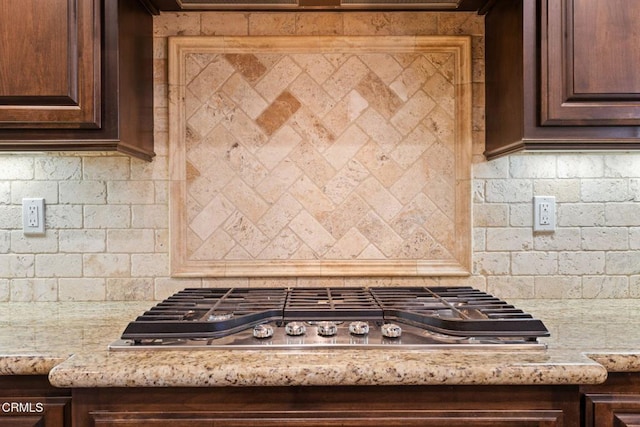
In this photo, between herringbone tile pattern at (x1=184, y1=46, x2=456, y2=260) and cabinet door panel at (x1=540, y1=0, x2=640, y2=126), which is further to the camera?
herringbone tile pattern at (x1=184, y1=46, x2=456, y2=260)

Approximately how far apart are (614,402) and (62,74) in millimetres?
1670

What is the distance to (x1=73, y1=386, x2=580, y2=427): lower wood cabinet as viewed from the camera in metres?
1.05

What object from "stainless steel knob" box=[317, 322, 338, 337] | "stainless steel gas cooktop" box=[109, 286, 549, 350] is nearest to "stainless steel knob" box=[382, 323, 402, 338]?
"stainless steel gas cooktop" box=[109, 286, 549, 350]

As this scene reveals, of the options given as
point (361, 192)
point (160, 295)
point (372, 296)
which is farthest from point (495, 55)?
point (160, 295)

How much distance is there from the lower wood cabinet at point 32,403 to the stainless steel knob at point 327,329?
1.97 feet

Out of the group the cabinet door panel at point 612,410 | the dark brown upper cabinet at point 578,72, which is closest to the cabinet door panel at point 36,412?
the cabinet door panel at point 612,410

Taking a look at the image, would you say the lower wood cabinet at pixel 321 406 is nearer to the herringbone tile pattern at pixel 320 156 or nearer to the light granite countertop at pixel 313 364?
the light granite countertop at pixel 313 364

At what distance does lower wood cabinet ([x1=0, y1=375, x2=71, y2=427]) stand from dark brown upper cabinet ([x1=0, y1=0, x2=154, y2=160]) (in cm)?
68

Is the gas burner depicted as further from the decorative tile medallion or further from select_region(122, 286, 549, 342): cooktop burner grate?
the decorative tile medallion

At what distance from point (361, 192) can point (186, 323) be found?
0.88 m

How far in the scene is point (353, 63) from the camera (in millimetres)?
1811

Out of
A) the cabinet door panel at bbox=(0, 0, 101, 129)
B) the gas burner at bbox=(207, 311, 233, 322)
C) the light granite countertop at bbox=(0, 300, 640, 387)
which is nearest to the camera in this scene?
the light granite countertop at bbox=(0, 300, 640, 387)

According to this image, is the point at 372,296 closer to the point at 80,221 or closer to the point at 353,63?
the point at 353,63

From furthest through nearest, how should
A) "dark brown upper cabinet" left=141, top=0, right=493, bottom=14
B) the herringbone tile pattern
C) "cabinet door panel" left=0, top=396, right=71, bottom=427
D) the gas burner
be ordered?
the herringbone tile pattern
"dark brown upper cabinet" left=141, top=0, right=493, bottom=14
the gas burner
"cabinet door panel" left=0, top=396, right=71, bottom=427
